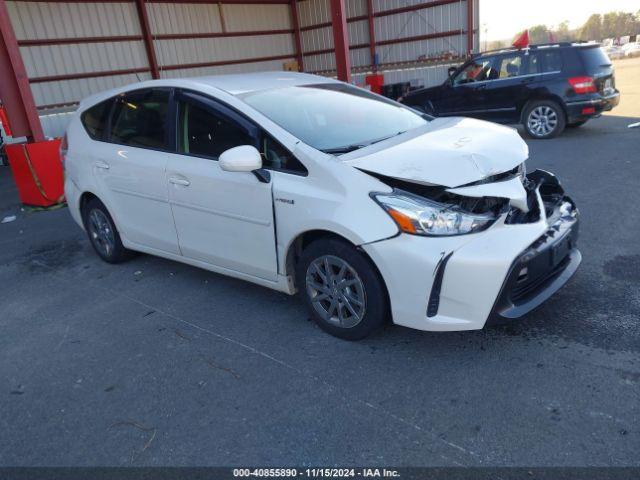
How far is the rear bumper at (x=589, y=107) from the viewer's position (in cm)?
909

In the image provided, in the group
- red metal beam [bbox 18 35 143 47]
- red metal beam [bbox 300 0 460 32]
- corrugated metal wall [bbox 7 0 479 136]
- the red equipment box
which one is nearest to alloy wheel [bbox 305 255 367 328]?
the red equipment box

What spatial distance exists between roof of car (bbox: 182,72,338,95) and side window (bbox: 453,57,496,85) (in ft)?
22.6

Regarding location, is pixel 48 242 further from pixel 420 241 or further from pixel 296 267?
pixel 420 241

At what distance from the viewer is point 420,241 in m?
2.75

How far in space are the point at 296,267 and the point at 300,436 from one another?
1.20 m

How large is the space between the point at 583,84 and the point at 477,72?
2.10 meters

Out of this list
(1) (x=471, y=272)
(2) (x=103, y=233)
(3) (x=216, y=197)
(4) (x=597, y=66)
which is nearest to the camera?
(1) (x=471, y=272)

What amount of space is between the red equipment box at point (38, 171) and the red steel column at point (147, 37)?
9.25 m

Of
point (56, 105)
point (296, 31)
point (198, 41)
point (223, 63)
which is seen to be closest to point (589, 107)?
point (223, 63)

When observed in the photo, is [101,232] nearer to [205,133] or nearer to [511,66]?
[205,133]

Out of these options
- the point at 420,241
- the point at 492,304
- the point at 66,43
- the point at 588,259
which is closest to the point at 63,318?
the point at 420,241

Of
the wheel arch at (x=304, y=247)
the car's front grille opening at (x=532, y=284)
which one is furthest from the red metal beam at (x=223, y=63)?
the car's front grille opening at (x=532, y=284)

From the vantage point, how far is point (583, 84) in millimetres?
9078

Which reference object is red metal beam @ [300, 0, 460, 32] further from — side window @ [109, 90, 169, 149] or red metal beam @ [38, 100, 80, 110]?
side window @ [109, 90, 169, 149]
